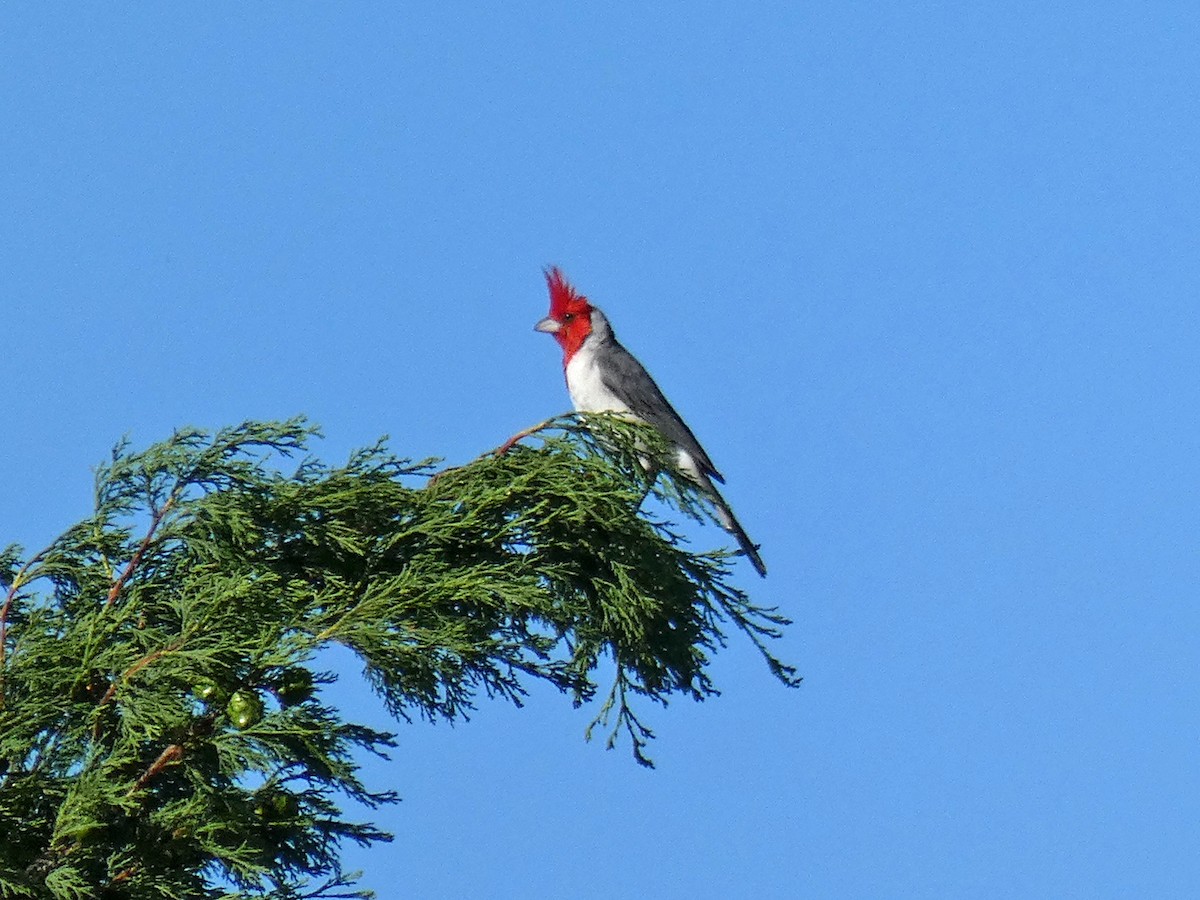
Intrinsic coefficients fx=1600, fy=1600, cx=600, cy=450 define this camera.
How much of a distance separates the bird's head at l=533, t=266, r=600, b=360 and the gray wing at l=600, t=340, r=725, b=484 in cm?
41

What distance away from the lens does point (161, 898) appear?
335 cm

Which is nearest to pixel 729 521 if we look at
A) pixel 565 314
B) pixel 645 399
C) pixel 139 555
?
pixel 645 399

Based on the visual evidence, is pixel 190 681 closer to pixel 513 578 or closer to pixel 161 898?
pixel 161 898

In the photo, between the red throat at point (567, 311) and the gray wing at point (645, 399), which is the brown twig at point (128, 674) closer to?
the gray wing at point (645, 399)

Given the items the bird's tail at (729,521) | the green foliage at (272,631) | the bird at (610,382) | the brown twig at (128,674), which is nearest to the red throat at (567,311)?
the bird at (610,382)

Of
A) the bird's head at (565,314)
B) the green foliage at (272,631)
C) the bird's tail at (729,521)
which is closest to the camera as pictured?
the green foliage at (272,631)

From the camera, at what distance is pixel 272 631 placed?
354 centimetres

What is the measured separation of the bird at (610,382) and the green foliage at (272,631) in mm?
1856

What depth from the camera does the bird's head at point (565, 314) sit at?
25.1 ft

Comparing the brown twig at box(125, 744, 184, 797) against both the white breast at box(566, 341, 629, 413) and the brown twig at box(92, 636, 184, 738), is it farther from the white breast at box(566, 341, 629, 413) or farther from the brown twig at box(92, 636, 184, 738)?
the white breast at box(566, 341, 629, 413)

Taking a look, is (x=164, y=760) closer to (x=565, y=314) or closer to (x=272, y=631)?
(x=272, y=631)

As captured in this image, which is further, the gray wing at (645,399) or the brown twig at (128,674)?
the gray wing at (645,399)

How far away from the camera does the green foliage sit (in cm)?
341

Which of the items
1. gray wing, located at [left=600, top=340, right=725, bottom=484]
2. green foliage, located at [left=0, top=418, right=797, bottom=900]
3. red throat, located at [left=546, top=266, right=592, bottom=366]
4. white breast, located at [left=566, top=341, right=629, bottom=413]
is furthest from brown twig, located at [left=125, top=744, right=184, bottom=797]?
red throat, located at [left=546, top=266, right=592, bottom=366]
